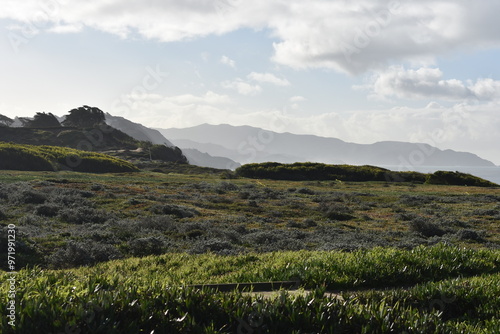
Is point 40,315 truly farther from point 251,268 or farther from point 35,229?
point 35,229

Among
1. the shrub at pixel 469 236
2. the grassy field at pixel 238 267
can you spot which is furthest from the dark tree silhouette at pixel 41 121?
the shrub at pixel 469 236

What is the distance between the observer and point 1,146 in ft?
201

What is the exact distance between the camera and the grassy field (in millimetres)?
5879

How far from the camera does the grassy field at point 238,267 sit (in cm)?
588

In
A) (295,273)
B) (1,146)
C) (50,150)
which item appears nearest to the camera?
(295,273)

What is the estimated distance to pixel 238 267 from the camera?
1188cm

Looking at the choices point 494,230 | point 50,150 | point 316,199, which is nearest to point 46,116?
point 50,150

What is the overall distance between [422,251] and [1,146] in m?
65.8

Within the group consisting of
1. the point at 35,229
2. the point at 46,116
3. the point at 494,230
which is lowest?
the point at 35,229

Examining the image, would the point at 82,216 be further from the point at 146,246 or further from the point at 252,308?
the point at 252,308

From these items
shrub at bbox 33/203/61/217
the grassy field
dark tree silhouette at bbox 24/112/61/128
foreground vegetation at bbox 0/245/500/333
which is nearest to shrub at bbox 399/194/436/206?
the grassy field

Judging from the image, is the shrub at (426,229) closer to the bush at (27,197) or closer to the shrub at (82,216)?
the shrub at (82,216)

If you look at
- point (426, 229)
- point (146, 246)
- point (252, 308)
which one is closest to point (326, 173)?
point (426, 229)

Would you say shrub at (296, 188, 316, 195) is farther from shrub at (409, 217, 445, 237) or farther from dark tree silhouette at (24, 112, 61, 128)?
dark tree silhouette at (24, 112, 61, 128)
